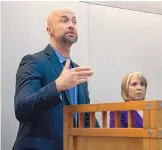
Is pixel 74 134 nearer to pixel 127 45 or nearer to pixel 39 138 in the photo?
pixel 39 138

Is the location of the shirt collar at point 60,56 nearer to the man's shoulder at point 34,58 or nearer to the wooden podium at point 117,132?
the man's shoulder at point 34,58

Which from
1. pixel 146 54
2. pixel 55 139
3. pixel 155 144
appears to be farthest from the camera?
pixel 146 54

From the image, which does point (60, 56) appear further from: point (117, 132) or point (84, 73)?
point (117, 132)

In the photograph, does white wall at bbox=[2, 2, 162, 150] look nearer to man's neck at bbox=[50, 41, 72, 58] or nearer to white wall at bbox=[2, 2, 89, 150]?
white wall at bbox=[2, 2, 89, 150]

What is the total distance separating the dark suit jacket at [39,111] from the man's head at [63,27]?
6cm

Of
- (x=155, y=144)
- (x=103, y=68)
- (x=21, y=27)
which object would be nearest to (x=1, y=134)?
(x=21, y=27)

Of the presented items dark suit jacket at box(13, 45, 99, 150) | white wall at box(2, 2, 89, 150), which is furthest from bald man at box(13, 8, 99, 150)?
white wall at box(2, 2, 89, 150)

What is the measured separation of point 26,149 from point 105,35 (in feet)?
3.60

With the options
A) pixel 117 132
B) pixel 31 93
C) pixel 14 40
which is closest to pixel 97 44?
pixel 14 40

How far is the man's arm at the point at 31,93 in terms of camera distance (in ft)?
3.67

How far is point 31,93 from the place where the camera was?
120 cm

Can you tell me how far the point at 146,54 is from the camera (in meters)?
2.42

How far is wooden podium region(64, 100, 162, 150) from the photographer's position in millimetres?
917

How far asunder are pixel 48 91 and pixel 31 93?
0.11 metres
